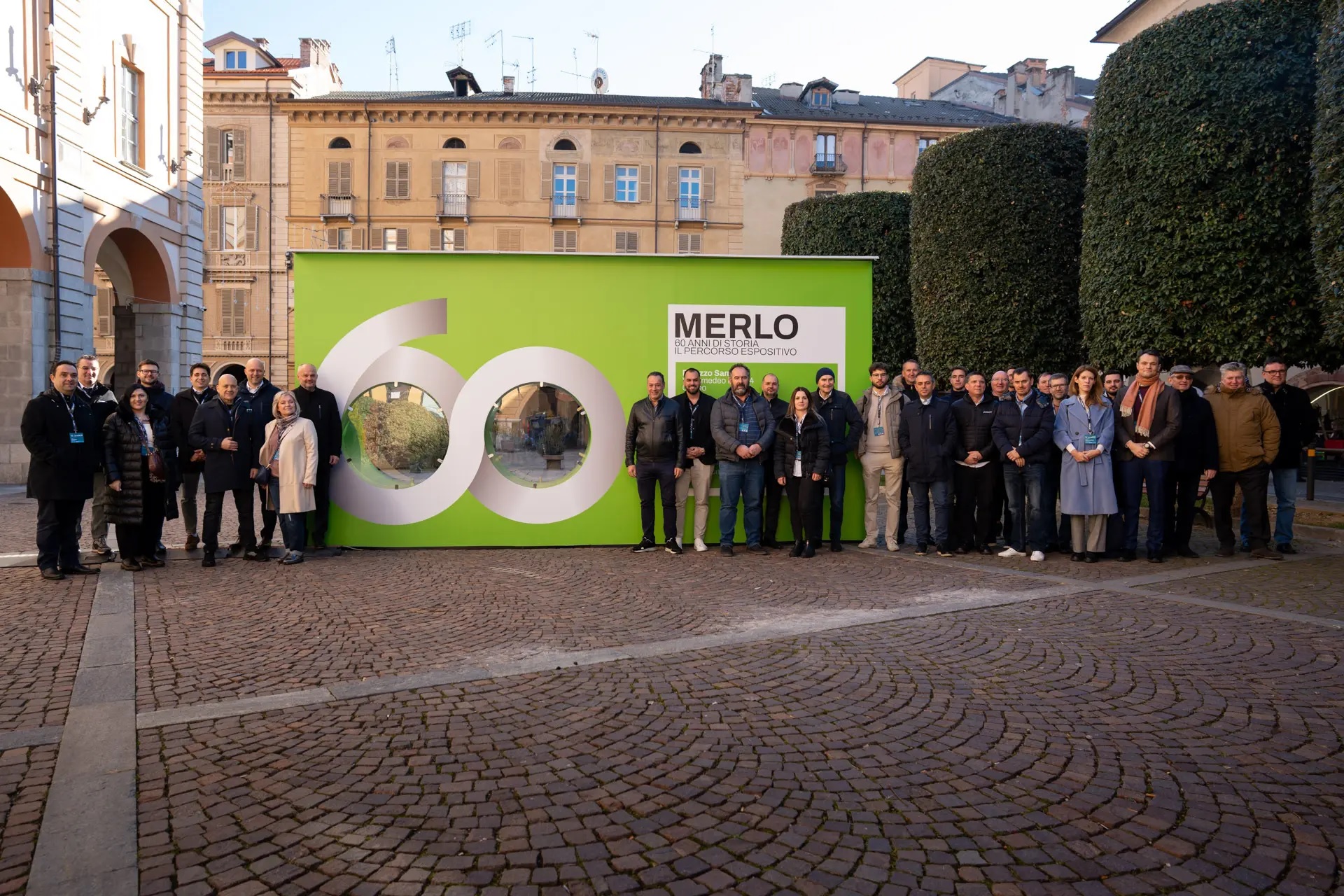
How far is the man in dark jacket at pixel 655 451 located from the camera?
9875 mm

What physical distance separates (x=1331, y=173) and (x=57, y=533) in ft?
43.2

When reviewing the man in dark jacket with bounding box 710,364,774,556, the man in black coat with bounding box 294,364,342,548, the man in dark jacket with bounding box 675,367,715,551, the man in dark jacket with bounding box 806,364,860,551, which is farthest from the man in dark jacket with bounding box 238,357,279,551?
the man in dark jacket with bounding box 806,364,860,551

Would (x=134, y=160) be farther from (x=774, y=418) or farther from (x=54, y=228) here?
(x=774, y=418)

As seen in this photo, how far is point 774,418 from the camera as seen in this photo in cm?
998

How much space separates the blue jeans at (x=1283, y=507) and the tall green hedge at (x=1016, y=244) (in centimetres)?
566

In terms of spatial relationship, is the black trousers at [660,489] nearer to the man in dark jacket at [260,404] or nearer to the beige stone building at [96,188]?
the man in dark jacket at [260,404]

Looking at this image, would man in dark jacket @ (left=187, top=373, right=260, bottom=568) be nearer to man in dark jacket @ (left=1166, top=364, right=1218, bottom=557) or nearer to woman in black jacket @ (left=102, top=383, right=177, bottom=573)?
woman in black jacket @ (left=102, top=383, right=177, bottom=573)

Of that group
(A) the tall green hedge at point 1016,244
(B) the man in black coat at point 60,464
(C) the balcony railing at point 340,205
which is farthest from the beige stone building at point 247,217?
(B) the man in black coat at point 60,464

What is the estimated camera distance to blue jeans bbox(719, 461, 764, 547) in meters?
9.92

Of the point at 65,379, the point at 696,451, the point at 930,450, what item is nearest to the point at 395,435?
the point at 65,379

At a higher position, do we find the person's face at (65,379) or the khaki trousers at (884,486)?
the person's face at (65,379)

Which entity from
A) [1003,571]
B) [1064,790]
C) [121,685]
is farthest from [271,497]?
[1064,790]

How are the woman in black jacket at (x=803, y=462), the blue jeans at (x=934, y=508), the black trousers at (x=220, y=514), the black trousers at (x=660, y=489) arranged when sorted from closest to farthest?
the black trousers at (x=220, y=514)
the woman in black jacket at (x=803, y=462)
the blue jeans at (x=934, y=508)
the black trousers at (x=660, y=489)

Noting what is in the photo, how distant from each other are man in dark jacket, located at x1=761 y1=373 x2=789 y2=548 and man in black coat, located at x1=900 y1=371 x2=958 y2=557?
137 cm
